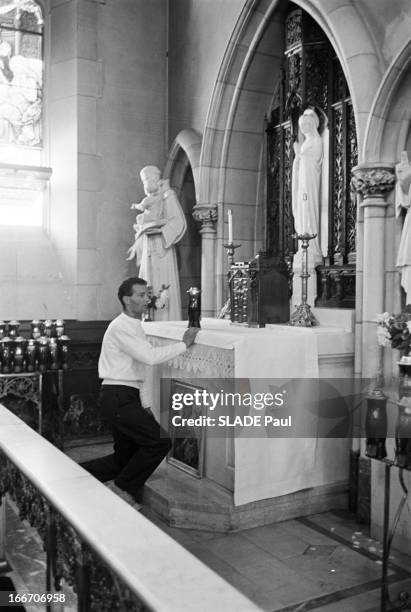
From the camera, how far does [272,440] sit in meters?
4.57

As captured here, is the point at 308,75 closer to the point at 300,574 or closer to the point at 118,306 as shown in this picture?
the point at 118,306

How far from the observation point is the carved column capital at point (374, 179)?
470cm

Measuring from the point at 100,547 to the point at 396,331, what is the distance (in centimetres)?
265

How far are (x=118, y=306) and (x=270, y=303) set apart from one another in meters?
2.82

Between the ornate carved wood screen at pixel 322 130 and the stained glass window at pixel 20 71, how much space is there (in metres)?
3.08

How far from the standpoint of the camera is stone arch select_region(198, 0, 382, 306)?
636 centimetres

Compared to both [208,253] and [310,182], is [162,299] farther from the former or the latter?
[310,182]

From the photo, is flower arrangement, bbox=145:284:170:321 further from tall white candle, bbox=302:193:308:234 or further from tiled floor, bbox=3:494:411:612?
tiled floor, bbox=3:494:411:612

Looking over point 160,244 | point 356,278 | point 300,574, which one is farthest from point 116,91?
point 300,574

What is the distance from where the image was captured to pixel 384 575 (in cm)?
340

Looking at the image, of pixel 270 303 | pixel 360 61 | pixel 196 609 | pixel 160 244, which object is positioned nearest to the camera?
pixel 196 609

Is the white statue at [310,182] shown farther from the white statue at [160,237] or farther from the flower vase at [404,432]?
the flower vase at [404,432]

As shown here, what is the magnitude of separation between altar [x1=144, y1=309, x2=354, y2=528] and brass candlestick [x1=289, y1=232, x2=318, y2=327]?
0.37ft

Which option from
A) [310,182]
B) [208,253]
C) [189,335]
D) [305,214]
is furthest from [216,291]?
[189,335]
